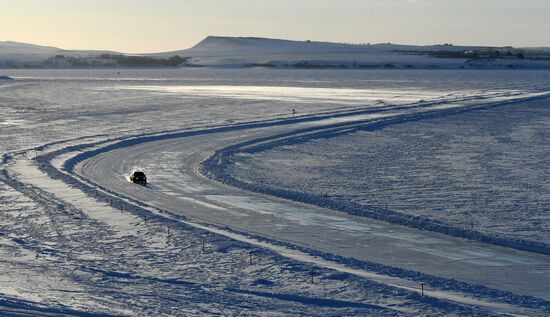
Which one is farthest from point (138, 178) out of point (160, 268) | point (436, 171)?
point (160, 268)

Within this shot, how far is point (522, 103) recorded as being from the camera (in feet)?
174

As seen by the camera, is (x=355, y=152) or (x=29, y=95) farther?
(x=29, y=95)

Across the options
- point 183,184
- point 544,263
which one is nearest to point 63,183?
point 183,184

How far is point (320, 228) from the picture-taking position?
1836 centimetres

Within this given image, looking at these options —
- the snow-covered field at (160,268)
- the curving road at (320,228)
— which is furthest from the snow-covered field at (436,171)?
the curving road at (320,228)

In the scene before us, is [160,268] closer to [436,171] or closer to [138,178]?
[138,178]

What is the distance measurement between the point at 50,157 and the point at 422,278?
60.4 feet

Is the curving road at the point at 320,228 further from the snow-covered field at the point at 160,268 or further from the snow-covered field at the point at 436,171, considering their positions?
the snow-covered field at the point at 436,171

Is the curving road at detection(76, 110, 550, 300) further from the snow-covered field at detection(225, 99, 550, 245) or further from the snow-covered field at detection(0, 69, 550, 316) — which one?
the snow-covered field at detection(225, 99, 550, 245)

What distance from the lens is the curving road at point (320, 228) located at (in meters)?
14.7

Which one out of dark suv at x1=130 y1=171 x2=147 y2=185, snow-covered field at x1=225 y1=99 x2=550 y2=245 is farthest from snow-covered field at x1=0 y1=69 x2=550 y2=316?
dark suv at x1=130 y1=171 x2=147 y2=185

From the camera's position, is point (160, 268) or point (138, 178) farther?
point (138, 178)

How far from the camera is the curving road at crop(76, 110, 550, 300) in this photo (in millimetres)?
14711

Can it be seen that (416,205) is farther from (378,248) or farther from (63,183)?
(63,183)
